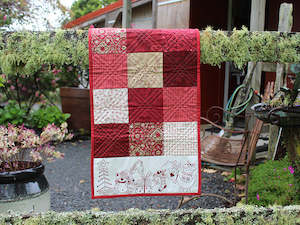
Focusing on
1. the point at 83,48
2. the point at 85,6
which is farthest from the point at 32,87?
the point at 85,6

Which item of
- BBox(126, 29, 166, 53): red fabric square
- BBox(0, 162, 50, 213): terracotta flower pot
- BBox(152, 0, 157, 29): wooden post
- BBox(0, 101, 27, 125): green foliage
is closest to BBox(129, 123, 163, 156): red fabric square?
BBox(126, 29, 166, 53): red fabric square

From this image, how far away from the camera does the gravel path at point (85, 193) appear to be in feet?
10.2

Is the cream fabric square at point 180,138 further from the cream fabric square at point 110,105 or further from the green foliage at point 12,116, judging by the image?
the green foliage at point 12,116

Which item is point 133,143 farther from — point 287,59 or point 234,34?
point 287,59

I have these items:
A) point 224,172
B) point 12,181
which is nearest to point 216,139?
point 224,172

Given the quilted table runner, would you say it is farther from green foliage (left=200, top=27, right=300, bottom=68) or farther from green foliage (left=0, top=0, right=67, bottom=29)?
green foliage (left=0, top=0, right=67, bottom=29)

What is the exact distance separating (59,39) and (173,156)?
0.96 meters

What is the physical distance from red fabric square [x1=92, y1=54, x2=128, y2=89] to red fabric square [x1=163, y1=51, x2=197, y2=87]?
25 cm

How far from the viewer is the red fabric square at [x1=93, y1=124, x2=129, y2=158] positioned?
1938 millimetres

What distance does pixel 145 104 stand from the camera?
77.2 inches

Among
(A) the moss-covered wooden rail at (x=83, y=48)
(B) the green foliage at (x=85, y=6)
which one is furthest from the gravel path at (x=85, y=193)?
(B) the green foliage at (x=85, y=6)

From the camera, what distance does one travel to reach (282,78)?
10.6ft

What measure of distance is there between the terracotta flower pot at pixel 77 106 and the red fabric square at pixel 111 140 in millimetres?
3749

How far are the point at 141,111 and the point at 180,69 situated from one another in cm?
34
